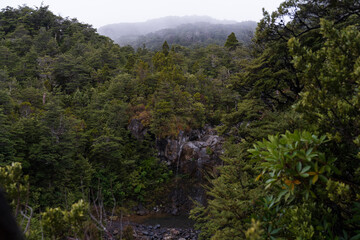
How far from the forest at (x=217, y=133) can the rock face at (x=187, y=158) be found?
0.32 m

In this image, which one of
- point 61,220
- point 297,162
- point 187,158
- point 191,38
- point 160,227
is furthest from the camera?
point 191,38

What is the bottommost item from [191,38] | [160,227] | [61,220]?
[160,227]

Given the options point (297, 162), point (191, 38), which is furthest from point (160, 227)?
point (191, 38)

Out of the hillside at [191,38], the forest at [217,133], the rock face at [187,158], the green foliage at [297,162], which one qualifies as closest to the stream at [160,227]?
the forest at [217,133]

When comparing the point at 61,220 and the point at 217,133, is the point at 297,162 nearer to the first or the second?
the point at 61,220

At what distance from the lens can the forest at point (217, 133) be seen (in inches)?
98.8

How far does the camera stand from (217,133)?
58.3 feet

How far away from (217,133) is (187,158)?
349 cm

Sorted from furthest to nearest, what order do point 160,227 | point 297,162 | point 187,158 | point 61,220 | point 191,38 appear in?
point 191,38
point 187,158
point 160,227
point 61,220
point 297,162

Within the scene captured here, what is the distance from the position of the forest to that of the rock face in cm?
32

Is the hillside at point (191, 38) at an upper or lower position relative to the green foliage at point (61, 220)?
upper

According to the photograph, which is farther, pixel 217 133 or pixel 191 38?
pixel 191 38

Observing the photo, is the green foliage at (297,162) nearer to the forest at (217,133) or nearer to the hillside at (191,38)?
the forest at (217,133)

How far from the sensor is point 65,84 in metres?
23.1
